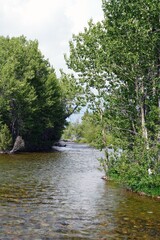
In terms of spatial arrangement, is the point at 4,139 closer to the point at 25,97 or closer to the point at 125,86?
the point at 25,97

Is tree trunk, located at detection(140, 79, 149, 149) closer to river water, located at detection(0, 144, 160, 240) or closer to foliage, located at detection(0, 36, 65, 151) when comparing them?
river water, located at detection(0, 144, 160, 240)

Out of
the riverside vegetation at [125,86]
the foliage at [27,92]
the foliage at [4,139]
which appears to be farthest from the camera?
the foliage at [27,92]

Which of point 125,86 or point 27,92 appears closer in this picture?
point 125,86

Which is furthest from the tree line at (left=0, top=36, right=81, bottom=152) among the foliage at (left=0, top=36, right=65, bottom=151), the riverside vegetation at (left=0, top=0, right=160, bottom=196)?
the riverside vegetation at (left=0, top=0, right=160, bottom=196)

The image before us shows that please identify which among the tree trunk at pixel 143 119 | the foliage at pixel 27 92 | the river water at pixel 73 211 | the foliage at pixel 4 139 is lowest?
the river water at pixel 73 211

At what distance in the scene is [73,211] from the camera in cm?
1861

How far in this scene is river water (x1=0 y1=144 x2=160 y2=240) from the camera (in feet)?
46.3

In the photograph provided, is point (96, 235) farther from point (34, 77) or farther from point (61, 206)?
point (34, 77)

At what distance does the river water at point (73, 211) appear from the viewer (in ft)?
46.3

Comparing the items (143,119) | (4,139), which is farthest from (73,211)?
(4,139)

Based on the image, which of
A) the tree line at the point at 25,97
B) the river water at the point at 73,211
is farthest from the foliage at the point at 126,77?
the tree line at the point at 25,97

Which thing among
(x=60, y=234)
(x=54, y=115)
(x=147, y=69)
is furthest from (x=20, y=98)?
(x=60, y=234)

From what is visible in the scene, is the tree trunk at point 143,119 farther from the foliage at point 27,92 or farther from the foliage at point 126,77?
the foliage at point 27,92

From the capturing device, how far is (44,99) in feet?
253
